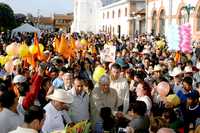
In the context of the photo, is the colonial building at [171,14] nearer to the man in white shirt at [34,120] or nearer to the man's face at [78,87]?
the man's face at [78,87]

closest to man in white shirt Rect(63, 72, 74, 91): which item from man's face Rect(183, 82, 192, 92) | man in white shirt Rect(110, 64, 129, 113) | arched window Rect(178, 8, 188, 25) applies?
man in white shirt Rect(110, 64, 129, 113)

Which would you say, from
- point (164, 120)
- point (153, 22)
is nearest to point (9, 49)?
point (164, 120)

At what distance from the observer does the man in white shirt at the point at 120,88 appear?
369 inches

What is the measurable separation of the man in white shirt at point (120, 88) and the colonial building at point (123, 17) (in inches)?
1834

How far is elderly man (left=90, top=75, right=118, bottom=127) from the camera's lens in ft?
29.2

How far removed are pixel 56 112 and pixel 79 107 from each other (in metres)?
1.26

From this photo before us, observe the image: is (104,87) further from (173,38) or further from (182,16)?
(182,16)

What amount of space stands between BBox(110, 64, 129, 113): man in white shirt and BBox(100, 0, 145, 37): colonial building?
46595 millimetres

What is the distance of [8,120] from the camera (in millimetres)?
6750

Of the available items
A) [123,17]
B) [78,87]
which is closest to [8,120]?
[78,87]

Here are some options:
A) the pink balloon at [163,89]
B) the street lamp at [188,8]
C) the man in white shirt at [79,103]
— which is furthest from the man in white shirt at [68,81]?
the street lamp at [188,8]

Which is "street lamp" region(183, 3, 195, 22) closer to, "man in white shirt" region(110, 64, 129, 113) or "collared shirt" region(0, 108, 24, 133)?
"man in white shirt" region(110, 64, 129, 113)

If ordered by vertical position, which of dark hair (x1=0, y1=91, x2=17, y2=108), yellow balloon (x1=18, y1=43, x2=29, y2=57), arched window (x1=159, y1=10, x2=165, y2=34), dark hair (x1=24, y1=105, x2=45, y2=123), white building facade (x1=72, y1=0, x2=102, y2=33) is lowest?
dark hair (x1=24, y1=105, x2=45, y2=123)

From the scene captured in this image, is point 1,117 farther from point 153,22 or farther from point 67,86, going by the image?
point 153,22
